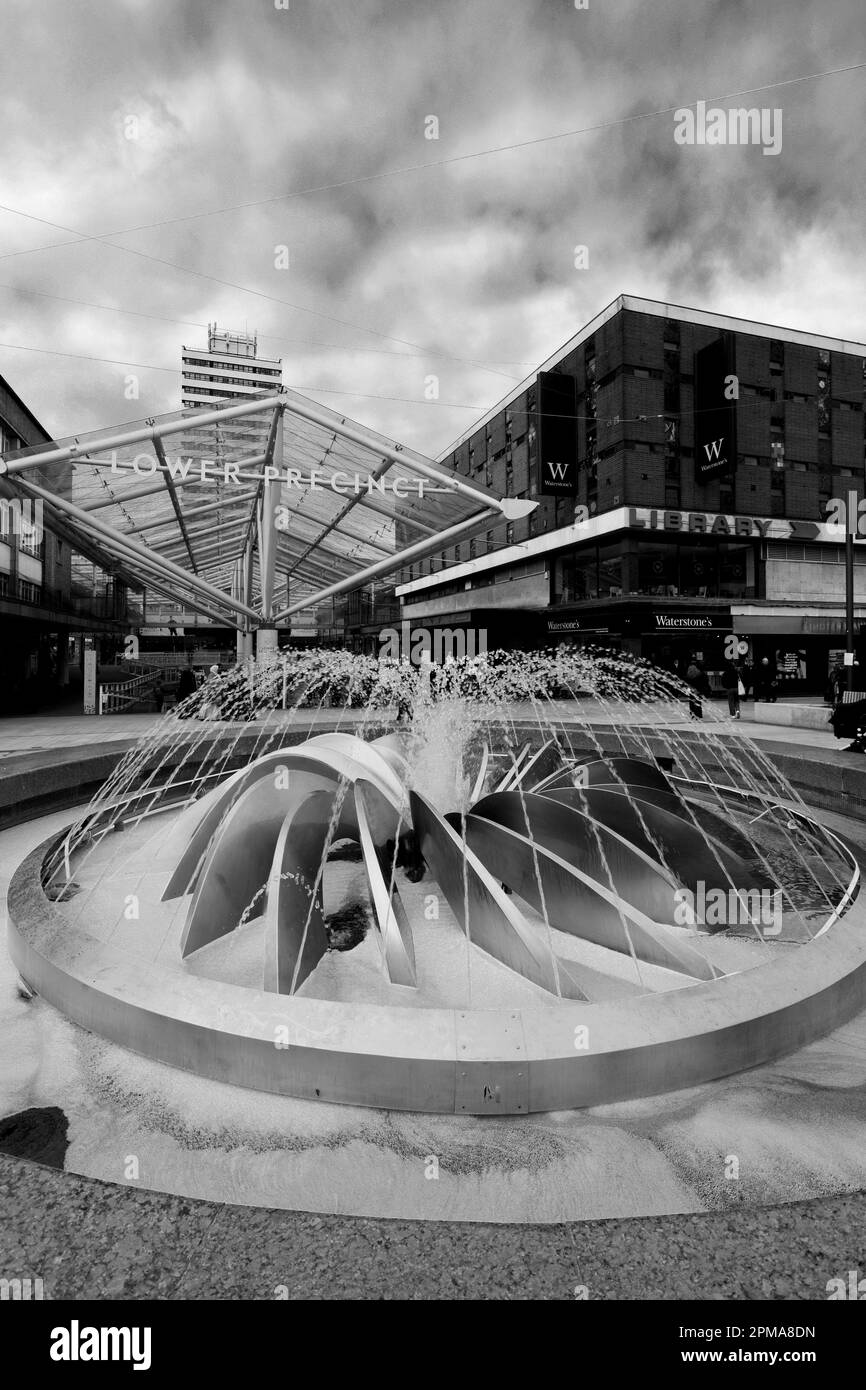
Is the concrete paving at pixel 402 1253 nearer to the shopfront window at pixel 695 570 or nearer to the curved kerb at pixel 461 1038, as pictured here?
the curved kerb at pixel 461 1038

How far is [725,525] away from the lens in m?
37.3

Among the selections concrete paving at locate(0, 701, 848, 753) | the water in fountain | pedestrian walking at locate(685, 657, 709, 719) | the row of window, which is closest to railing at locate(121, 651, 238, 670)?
concrete paving at locate(0, 701, 848, 753)

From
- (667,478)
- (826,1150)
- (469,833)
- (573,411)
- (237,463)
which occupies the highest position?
(573,411)

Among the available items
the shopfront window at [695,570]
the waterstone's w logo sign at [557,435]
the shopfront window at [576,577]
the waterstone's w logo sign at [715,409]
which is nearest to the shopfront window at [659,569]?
the shopfront window at [695,570]

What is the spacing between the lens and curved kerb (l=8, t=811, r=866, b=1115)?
3.09 metres

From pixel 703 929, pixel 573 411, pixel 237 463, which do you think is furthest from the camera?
pixel 573 411

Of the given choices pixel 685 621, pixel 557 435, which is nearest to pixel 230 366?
pixel 557 435

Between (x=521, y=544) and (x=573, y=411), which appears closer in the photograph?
(x=573, y=411)

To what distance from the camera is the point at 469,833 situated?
5.57 meters

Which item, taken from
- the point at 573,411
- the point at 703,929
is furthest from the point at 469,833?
the point at 573,411

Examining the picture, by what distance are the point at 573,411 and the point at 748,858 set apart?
126ft

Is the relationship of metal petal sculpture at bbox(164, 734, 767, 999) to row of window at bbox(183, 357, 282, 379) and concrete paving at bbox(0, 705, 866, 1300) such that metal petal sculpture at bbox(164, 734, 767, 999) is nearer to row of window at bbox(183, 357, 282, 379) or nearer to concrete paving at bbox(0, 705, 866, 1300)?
concrete paving at bbox(0, 705, 866, 1300)
